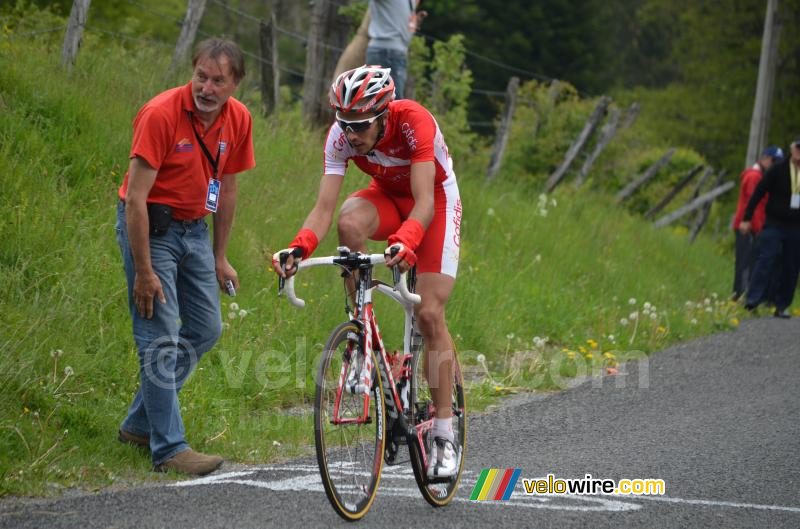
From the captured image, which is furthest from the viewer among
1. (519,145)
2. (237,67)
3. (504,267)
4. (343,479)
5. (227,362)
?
(519,145)

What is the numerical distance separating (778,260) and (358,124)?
475 inches

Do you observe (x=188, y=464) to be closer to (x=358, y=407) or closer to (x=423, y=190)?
(x=358, y=407)

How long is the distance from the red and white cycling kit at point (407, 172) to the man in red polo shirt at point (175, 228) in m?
0.64

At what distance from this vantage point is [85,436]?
6715 millimetres

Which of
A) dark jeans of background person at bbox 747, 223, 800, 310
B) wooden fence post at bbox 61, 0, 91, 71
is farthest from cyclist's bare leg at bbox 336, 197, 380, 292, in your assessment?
dark jeans of background person at bbox 747, 223, 800, 310

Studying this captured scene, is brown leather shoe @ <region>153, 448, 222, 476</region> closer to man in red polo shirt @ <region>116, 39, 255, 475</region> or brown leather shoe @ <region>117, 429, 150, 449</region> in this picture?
man in red polo shirt @ <region>116, 39, 255, 475</region>

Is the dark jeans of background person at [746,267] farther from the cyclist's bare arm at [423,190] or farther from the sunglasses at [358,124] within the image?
the sunglasses at [358,124]

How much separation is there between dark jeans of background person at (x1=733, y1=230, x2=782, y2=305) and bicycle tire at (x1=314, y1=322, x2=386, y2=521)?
12.3 metres

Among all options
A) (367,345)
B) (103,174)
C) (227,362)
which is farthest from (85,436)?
(103,174)

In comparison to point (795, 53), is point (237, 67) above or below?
below

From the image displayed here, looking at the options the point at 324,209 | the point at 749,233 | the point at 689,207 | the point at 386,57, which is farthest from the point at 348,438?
the point at 689,207

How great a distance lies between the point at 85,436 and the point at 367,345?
85.4 inches

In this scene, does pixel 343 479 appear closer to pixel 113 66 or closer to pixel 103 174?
pixel 103 174

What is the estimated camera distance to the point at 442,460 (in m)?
5.95
